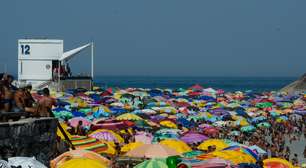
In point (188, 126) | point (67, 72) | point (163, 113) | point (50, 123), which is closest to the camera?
point (50, 123)

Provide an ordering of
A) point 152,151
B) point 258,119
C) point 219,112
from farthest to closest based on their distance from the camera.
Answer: point 219,112
point 258,119
point 152,151

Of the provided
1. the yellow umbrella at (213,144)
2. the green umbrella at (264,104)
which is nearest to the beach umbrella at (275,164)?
the yellow umbrella at (213,144)

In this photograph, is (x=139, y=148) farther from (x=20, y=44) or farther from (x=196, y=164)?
(x=20, y=44)

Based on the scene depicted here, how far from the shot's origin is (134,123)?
24547 mm

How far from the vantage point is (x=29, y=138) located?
34.4ft

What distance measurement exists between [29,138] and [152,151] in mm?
4728

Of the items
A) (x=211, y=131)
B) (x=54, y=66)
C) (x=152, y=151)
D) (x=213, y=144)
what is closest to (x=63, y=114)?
(x=211, y=131)

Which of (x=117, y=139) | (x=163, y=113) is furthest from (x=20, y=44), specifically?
(x=117, y=139)

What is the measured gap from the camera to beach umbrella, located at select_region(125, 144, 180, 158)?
47.3 feet

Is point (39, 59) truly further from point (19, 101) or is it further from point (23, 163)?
point (23, 163)

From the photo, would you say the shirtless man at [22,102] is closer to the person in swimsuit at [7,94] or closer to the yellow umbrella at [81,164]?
the person in swimsuit at [7,94]

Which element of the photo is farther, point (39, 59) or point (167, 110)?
point (39, 59)

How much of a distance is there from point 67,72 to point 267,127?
18.0 meters

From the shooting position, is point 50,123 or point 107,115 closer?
point 50,123
